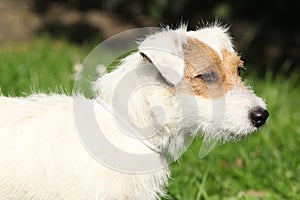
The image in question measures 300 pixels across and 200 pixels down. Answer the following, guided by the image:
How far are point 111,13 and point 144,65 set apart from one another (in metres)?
8.98

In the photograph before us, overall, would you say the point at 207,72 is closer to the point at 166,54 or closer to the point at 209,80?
the point at 209,80

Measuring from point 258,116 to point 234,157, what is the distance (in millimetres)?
2091

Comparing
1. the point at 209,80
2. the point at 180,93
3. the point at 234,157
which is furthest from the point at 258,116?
the point at 234,157

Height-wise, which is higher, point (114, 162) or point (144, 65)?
point (144, 65)

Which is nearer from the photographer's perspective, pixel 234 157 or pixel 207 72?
pixel 207 72

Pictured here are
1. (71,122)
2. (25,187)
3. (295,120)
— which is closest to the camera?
(25,187)

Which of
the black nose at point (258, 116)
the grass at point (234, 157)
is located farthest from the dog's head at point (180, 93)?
the grass at point (234, 157)

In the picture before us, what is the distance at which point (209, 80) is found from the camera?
3.45 meters

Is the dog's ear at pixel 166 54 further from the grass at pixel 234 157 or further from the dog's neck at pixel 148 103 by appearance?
the grass at pixel 234 157

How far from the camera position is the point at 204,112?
343 cm

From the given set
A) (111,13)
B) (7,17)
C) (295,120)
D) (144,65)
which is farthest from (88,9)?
(144,65)

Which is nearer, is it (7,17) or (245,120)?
(245,120)

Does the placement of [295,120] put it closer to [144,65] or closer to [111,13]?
[144,65]

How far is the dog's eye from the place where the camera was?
11.3 ft
